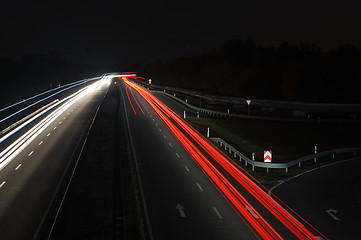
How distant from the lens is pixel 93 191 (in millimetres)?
25078

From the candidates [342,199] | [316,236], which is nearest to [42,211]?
[316,236]

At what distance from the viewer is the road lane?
1767cm

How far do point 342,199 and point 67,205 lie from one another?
44.7 ft

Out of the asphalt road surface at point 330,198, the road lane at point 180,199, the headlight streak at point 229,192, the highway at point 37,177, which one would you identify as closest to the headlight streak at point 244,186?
the headlight streak at point 229,192

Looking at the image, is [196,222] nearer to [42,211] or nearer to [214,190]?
[214,190]

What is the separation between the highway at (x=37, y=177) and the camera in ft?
63.5

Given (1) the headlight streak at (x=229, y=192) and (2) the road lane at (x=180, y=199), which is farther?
(2) the road lane at (x=180, y=199)

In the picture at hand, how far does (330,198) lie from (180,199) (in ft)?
24.9

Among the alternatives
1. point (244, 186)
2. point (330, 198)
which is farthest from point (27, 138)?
point (330, 198)

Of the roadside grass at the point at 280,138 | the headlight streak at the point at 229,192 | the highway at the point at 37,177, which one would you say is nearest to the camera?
the headlight streak at the point at 229,192

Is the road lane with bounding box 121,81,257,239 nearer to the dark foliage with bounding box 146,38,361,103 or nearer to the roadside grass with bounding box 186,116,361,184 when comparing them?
the roadside grass with bounding box 186,116,361,184

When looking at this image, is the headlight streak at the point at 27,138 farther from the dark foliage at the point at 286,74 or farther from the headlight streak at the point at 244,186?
the dark foliage at the point at 286,74

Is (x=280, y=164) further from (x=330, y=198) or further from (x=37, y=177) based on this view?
(x=37, y=177)

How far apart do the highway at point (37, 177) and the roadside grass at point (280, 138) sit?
40.1 ft
